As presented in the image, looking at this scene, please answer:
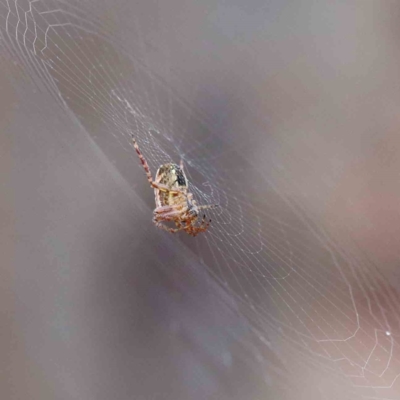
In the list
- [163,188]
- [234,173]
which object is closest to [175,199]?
[163,188]

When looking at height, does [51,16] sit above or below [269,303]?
above

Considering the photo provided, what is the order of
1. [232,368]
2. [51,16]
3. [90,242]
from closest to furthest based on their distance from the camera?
[51,16]
[232,368]
[90,242]

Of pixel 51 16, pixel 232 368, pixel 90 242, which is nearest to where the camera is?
pixel 51 16

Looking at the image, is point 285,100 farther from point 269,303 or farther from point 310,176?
point 269,303

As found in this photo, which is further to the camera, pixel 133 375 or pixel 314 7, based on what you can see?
pixel 314 7

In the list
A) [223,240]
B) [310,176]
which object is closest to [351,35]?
[310,176]
